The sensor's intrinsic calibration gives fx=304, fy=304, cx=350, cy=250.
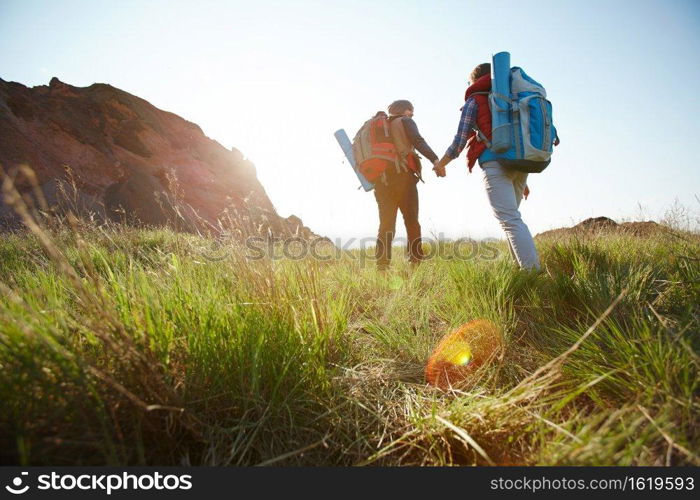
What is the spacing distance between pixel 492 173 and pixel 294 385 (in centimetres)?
249

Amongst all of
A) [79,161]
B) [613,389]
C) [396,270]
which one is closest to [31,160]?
[79,161]

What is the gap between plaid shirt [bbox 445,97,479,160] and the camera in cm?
282

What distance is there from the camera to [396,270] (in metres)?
3.73

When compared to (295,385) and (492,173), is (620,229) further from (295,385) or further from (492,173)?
(295,385)

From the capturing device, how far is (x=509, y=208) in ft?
8.91

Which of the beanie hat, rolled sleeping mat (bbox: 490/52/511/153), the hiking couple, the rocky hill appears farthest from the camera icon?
the rocky hill

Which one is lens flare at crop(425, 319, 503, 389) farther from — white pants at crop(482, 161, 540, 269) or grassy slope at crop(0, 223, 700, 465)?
white pants at crop(482, 161, 540, 269)

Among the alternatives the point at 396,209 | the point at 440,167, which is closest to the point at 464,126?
the point at 440,167

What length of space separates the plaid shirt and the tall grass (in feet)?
5.70

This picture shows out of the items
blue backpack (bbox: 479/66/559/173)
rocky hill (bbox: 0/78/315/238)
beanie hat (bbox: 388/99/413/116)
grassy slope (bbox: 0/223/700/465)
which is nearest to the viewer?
grassy slope (bbox: 0/223/700/465)

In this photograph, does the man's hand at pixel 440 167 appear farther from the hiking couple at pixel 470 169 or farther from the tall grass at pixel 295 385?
the tall grass at pixel 295 385

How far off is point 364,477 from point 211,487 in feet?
1.42

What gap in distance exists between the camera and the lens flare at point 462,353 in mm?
1461

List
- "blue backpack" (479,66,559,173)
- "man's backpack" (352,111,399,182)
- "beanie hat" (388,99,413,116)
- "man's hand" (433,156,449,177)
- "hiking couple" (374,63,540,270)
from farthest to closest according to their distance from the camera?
"beanie hat" (388,99,413,116)
"man's backpack" (352,111,399,182)
"man's hand" (433,156,449,177)
"hiking couple" (374,63,540,270)
"blue backpack" (479,66,559,173)
